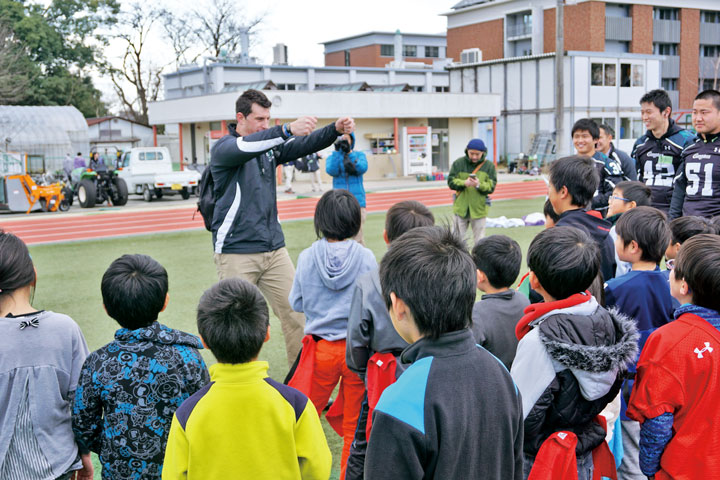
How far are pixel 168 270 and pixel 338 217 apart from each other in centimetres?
699

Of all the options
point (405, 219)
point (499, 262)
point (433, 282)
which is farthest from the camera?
point (405, 219)

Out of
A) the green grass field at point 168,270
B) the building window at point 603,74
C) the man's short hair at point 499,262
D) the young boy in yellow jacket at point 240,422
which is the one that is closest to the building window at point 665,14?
the building window at point 603,74

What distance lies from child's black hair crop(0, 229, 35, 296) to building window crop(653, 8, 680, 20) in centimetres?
5237

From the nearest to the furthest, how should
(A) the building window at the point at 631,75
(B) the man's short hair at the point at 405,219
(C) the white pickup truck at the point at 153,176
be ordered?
(B) the man's short hair at the point at 405,219 < (C) the white pickup truck at the point at 153,176 < (A) the building window at the point at 631,75

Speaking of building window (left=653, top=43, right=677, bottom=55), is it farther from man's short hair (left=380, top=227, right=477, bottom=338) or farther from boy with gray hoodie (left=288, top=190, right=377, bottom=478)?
man's short hair (left=380, top=227, right=477, bottom=338)

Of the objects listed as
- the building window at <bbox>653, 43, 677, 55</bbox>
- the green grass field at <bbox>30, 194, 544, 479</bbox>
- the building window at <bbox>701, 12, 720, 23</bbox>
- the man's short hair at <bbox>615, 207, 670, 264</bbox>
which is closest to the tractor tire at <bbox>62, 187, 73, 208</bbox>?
the green grass field at <bbox>30, 194, 544, 479</bbox>

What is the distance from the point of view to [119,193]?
2172 centimetres

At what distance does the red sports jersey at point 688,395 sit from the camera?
8.77 ft

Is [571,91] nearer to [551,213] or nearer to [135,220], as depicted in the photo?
[135,220]

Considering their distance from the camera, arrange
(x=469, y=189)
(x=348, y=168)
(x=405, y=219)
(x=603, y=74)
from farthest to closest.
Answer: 1. (x=603, y=74)
2. (x=469, y=189)
3. (x=348, y=168)
4. (x=405, y=219)

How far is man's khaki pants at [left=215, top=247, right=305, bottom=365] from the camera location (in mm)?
5207


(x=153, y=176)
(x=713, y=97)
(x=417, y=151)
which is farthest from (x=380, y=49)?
(x=713, y=97)

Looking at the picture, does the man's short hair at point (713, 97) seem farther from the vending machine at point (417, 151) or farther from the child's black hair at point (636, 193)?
the vending machine at point (417, 151)

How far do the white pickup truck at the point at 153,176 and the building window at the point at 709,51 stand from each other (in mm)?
42560
